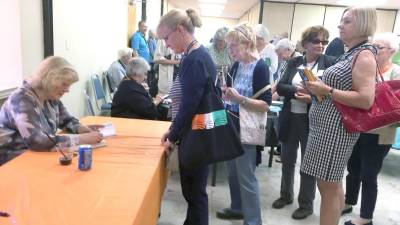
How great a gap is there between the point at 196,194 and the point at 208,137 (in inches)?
15.4

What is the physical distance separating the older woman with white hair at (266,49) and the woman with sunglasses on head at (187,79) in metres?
1.50

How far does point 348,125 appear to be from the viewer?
62.5 inches

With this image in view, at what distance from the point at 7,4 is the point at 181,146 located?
1.98m

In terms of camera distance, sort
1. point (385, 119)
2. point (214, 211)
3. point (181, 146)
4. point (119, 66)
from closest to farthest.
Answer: point (385, 119)
point (181, 146)
point (214, 211)
point (119, 66)

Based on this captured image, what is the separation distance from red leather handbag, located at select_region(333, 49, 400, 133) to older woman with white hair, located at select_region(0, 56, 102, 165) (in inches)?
50.8

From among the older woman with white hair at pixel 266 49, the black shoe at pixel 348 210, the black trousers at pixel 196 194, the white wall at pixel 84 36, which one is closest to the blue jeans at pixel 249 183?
the black trousers at pixel 196 194

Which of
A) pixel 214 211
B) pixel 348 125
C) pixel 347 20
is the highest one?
pixel 347 20

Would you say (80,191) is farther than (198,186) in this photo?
No

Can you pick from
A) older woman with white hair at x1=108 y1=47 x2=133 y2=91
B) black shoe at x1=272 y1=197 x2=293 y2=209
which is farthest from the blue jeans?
older woman with white hair at x1=108 y1=47 x2=133 y2=91

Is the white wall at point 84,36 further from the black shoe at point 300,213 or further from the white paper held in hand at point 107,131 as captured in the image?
the black shoe at point 300,213

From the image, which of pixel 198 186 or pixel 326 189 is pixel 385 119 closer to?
pixel 326 189

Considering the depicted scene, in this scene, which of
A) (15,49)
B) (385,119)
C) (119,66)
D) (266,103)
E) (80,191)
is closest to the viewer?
(80,191)

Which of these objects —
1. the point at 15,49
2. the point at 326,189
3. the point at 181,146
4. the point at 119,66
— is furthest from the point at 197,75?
the point at 119,66

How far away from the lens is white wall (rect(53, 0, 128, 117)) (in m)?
3.45
